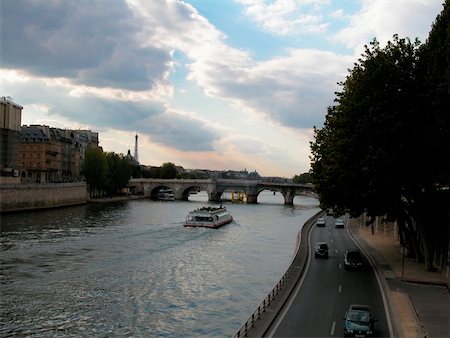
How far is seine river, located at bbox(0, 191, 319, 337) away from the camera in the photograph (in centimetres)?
3366

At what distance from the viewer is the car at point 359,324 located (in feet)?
90.7

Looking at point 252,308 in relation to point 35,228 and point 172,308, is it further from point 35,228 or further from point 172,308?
point 35,228

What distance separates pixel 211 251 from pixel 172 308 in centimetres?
2829

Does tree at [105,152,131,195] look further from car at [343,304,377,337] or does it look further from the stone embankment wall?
car at [343,304,377,337]

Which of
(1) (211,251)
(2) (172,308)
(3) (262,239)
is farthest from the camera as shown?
(3) (262,239)

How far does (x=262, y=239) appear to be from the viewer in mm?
78000

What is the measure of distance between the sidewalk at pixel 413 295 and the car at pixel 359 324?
1.58 meters

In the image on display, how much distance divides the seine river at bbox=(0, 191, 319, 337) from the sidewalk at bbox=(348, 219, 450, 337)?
9.38m

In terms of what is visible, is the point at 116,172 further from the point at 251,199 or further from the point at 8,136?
the point at 8,136

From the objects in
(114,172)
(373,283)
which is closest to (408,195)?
(373,283)

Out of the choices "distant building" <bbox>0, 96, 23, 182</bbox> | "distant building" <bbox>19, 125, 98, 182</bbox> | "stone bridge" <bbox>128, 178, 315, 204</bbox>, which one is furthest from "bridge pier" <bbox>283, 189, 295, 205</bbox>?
"distant building" <bbox>0, 96, 23, 182</bbox>

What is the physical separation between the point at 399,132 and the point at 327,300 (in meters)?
15.0

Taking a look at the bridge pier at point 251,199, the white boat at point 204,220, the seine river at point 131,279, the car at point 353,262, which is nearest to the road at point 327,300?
the car at point 353,262

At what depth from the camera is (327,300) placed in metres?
35.3
